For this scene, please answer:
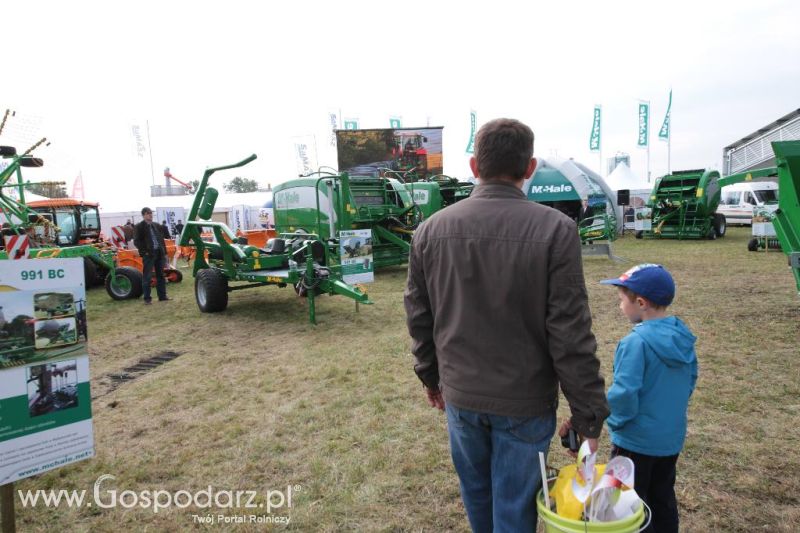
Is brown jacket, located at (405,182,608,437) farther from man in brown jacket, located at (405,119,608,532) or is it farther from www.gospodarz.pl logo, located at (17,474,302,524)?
www.gospodarz.pl logo, located at (17,474,302,524)

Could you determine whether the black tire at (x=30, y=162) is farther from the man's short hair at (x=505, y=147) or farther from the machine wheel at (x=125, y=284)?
the man's short hair at (x=505, y=147)

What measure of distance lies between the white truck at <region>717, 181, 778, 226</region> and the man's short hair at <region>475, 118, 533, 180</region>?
76.6 feet

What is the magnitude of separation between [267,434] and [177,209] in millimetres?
21800

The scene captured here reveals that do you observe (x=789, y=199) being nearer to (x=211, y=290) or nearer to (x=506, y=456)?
(x=506, y=456)

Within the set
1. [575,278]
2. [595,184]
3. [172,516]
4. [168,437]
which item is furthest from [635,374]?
[595,184]

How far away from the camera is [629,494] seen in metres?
1.61

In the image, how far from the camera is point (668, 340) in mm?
1988

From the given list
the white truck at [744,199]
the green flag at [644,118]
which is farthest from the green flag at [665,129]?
the white truck at [744,199]

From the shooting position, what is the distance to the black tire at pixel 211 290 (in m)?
7.94

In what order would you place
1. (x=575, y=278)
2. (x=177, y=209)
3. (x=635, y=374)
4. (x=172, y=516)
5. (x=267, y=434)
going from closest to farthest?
1. (x=575, y=278)
2. (x=635, y=374)
3. (x=172, y=516)
4. (x=267, y=434)
5. (x=177, y=209)

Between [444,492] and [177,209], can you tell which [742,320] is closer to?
[444,492]

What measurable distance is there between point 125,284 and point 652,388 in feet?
33.6

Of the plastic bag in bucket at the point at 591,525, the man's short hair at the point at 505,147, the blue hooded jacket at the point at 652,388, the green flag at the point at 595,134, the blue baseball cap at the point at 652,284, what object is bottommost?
the plastic bag in bucket at the point at 591,525

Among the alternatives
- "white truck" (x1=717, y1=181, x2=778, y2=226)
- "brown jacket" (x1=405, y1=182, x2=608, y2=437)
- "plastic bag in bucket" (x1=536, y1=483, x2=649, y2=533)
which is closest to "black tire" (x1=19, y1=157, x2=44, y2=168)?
"brown jacket" (x1=405, y1=182, x2=608, y2=437)
